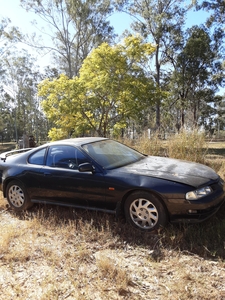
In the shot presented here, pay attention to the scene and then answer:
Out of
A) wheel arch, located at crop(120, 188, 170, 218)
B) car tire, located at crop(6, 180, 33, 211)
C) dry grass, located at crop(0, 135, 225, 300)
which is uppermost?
wheel arch, located at crop(120, 188, 170, 218)

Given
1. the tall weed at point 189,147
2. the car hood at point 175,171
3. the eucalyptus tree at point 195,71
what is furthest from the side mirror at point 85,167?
the eucalyptus tree at point 195,71

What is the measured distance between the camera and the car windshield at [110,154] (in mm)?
4169

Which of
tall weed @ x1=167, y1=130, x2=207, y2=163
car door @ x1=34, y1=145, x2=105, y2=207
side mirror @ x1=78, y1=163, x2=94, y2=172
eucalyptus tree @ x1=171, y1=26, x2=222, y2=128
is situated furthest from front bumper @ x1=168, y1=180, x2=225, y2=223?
eucalyptus tree @ x1=171, y1=26, x2=222, y2=128

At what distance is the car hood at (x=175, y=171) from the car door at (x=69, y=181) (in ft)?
1.95

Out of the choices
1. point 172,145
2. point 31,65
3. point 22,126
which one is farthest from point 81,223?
point 22,126

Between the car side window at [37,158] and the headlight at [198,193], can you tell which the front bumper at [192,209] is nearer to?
the headlight at [198,193]

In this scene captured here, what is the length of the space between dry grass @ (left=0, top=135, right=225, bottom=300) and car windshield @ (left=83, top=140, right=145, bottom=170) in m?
0.89

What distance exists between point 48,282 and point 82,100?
35.4 ft

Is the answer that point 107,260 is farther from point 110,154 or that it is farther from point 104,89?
point 104,89

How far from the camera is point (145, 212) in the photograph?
3.60 meters

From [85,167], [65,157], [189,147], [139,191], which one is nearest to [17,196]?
[65,157]

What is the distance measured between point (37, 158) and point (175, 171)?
250 centimetres

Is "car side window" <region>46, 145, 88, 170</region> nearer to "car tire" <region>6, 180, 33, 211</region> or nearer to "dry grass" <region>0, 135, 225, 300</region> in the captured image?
"car tire" <region>6, 180, 33, 211</region>

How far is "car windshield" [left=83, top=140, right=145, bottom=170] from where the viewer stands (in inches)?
164
